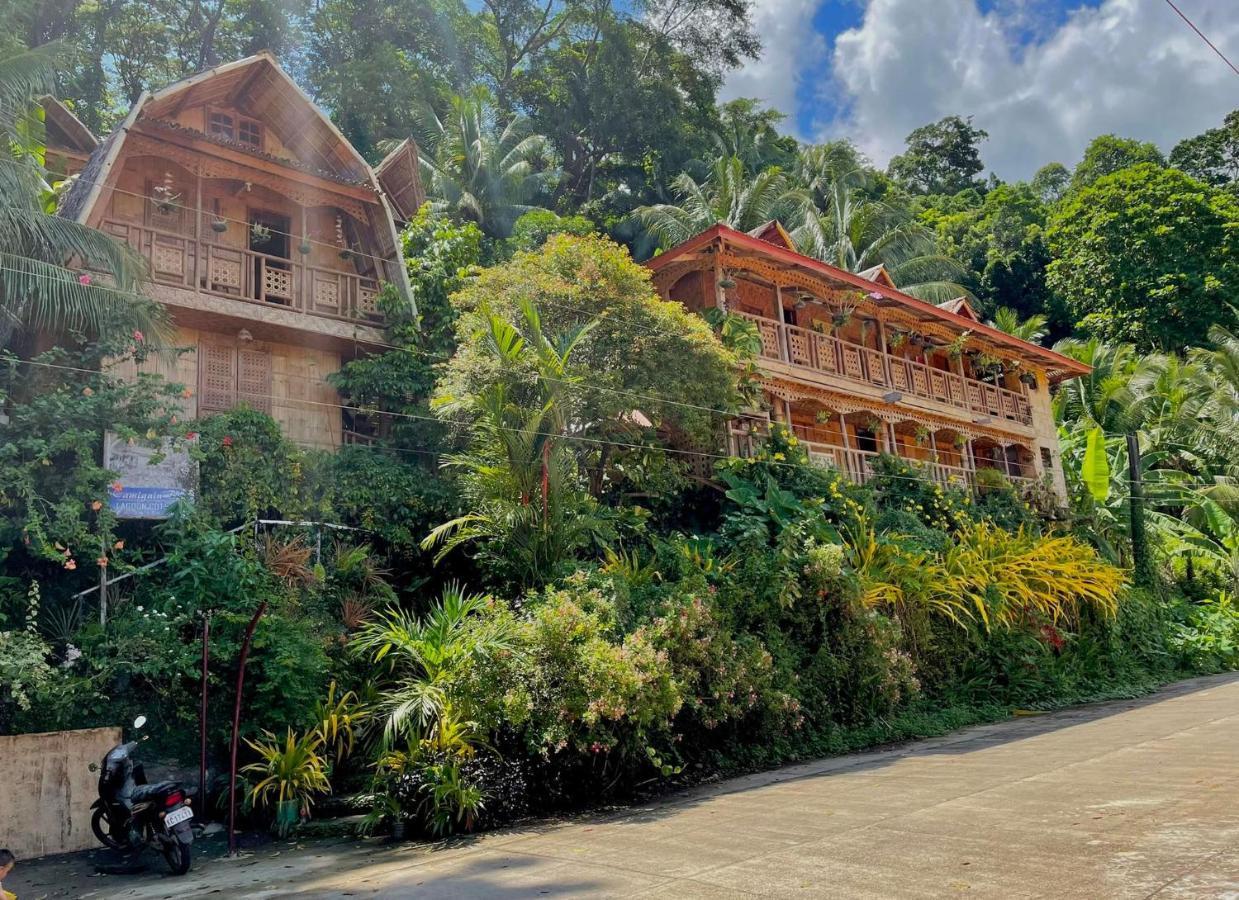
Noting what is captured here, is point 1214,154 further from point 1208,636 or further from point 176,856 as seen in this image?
point 176,856

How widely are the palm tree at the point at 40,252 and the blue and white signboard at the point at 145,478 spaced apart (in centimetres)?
170

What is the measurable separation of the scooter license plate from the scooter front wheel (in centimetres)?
88

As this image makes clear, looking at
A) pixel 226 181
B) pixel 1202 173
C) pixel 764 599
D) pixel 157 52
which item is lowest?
pixel 764 599

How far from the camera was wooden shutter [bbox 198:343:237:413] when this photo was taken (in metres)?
14.5

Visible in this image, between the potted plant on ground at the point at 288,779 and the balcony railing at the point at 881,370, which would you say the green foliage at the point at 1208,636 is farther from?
the potted plant on ground at the point at 288,779

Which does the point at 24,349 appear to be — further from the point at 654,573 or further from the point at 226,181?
the point at 654,573

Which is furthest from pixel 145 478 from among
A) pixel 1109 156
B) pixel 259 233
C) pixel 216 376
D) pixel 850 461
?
pixel 1109 156

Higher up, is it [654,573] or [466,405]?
[466,405]

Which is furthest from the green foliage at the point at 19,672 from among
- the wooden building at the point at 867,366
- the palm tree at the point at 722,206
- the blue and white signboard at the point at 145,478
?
the palm tree at the point at 722,206

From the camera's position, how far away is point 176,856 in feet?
24.2

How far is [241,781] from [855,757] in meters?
6.83

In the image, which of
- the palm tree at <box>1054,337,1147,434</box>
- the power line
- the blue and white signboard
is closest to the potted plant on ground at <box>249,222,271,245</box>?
the power line

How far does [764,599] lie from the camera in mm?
12000

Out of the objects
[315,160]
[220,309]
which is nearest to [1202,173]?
[315,160]
